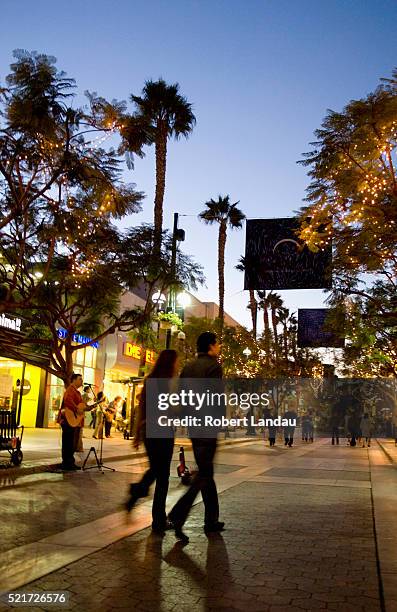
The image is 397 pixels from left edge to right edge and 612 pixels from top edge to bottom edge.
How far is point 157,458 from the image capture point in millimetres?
5742

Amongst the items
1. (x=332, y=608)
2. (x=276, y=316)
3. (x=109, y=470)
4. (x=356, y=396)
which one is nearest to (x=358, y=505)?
(x=332, y=608)

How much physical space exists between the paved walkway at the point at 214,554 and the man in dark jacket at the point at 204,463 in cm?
18

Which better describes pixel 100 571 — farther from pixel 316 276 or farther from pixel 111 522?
pixel 316 276

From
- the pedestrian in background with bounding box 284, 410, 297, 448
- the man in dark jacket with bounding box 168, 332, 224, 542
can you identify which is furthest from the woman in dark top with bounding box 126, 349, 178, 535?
the pedestrian in background with bounding box 284, 410, 297, 448

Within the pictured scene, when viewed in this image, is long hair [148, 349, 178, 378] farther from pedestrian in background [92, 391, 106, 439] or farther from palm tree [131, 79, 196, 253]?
palm tree [131, 79, 196, 253]

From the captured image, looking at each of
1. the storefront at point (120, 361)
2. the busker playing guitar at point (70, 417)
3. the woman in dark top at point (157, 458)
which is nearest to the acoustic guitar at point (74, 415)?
the busker playing guitar at point (70, 417)

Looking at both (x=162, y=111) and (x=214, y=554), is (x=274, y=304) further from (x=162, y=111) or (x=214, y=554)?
(x=214, y=554)

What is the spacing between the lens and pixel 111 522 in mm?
6266

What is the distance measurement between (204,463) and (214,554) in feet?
2.82

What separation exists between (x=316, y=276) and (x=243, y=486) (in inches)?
192

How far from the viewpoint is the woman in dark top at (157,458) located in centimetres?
575

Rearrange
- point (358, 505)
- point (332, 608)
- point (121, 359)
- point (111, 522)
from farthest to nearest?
point (121, 359), point (358, 505), point (111, 522), point (332, 608)

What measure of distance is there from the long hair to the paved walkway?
1611 mm

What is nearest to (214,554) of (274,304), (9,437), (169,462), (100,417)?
(169,462)
